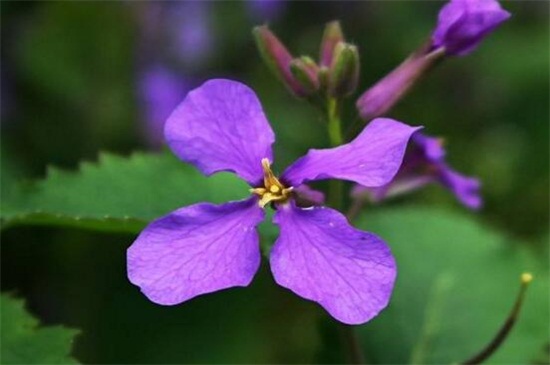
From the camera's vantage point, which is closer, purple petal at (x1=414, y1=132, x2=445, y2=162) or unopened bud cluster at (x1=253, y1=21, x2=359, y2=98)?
unopened bud cluster at (x1=253, y1=21, x2=359, y2=98)

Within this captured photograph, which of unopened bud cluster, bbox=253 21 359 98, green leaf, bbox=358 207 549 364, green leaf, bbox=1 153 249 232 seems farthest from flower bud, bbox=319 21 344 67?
green leaf, bbox=358 207 549 364

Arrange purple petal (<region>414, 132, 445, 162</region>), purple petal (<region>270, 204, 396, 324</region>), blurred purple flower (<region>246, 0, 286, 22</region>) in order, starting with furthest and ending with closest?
blurred purple flower (<region>246, 0, 286, 22</region>), purple petal (<region>414, 132, 445, 162</region>), purple petal (<region>270, 204, 396, 324</region>)

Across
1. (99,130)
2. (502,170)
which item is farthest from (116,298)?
(502,170)

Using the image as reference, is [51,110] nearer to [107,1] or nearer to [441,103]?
[107,1]

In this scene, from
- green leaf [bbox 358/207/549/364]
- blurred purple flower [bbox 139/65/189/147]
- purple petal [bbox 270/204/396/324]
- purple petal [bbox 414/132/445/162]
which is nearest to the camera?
purple petal [bbox 270/204/396/324]

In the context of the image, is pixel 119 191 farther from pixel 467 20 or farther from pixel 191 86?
pixel 191 86

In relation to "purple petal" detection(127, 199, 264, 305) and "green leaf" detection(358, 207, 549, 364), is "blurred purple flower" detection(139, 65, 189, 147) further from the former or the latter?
"purple petal" detection(127, 199, 264, 305)

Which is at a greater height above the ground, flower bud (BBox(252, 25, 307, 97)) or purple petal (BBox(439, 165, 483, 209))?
flower bud (BBox(252, 25, 307, 97))
